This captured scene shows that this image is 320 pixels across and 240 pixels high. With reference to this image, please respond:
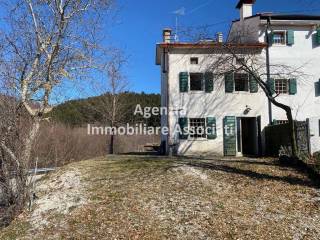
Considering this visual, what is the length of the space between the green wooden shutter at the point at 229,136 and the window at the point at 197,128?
1.20 metres

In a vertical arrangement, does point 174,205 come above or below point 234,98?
below

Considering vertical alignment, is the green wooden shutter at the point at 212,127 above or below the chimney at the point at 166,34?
below

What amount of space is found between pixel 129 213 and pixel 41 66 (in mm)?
5473

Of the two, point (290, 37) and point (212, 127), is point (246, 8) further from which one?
point (212, 127)

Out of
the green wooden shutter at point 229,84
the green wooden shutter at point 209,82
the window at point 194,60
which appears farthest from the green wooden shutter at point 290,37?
the window at point 194,60

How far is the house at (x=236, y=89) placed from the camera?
22016 millimetres

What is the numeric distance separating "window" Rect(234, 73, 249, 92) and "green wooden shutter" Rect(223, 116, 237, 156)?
1861 millimetres

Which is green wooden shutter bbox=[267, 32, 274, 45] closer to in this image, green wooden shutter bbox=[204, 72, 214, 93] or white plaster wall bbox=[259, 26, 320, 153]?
white plaster wall bbox=[259, 26, 320, 153]

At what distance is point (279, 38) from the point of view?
75.4 feet

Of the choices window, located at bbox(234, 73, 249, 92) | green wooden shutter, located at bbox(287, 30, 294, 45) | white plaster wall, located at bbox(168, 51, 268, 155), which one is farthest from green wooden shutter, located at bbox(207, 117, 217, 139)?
green wooden shutter, located at bbox(287, 30, 294, 45)

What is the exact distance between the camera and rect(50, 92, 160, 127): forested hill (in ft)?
100

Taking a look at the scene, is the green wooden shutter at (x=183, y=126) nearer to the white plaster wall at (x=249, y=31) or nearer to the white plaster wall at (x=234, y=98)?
the white plaster wall at (x=234, y=98)

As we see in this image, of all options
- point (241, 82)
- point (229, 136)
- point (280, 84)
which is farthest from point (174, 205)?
point (280, 84)

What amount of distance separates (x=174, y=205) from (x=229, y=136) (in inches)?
456
